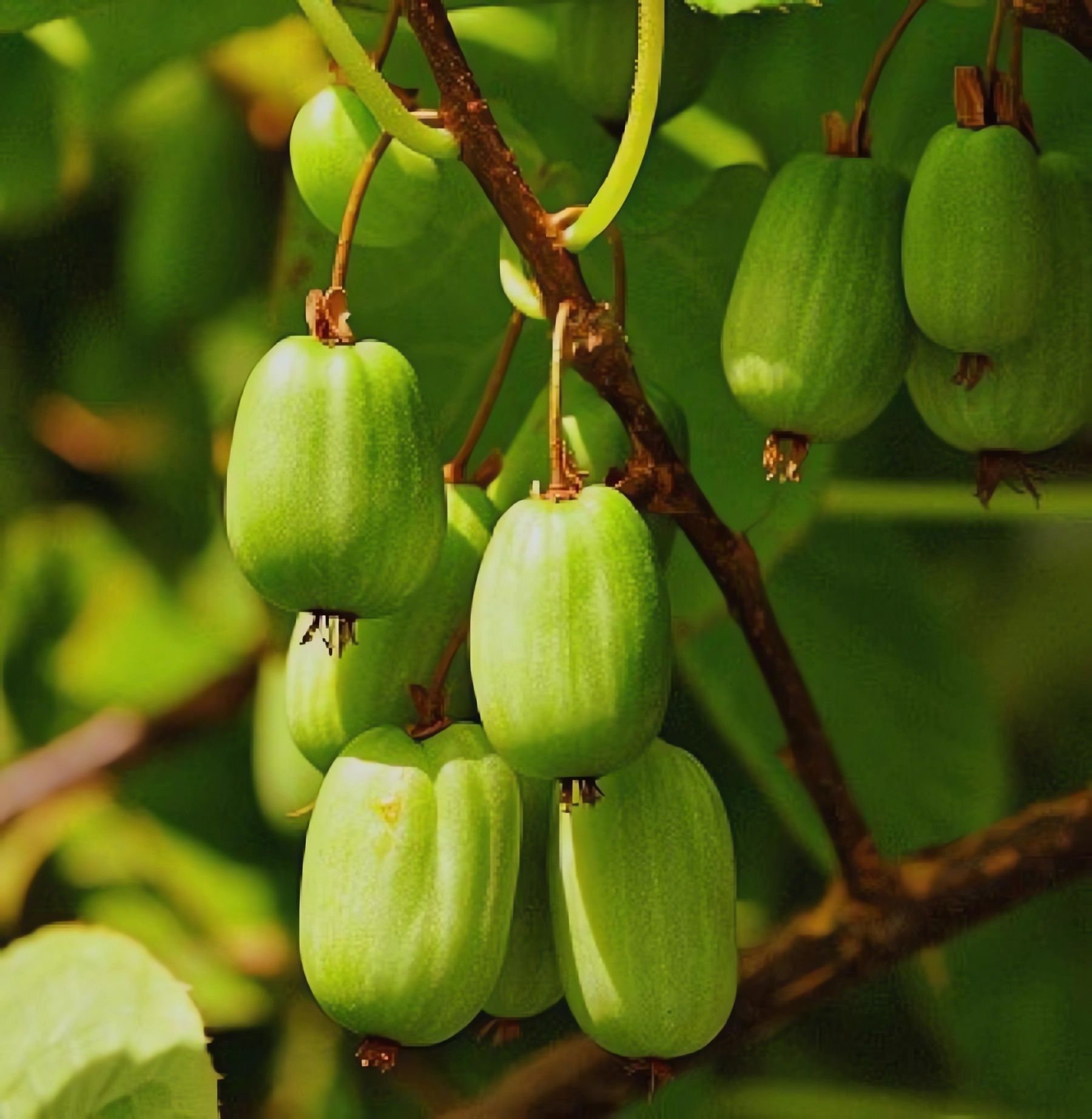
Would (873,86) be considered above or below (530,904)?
above

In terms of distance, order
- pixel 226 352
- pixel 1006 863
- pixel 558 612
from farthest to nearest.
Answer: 1. pixel 226 352
2. pixel 1006 863
3. pixel 558 612

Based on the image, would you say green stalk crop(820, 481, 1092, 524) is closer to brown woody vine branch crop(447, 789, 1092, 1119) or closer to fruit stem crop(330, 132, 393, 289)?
brown woody vine branch crop(447, 789, 1092, 1119)

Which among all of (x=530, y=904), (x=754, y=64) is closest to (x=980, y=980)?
(x=530, y=904)

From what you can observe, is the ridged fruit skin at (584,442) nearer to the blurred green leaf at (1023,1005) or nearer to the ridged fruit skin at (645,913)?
the ridged fruit skin at (645,913)

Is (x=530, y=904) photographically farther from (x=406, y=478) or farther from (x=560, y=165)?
(x=560, y=165)

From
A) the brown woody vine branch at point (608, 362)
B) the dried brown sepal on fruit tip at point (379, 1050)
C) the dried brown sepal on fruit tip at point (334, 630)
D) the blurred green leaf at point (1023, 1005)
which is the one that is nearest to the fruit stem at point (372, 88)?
the brown woody vine branch at point (608, 362)

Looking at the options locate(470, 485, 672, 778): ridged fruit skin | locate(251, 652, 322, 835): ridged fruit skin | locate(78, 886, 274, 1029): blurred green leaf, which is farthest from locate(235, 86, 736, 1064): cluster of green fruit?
locate(78, 886, 274, 1029): blurred green leaf

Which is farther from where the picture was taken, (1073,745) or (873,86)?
(1073,745)

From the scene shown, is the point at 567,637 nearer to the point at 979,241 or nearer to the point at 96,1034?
the point at 979,241
